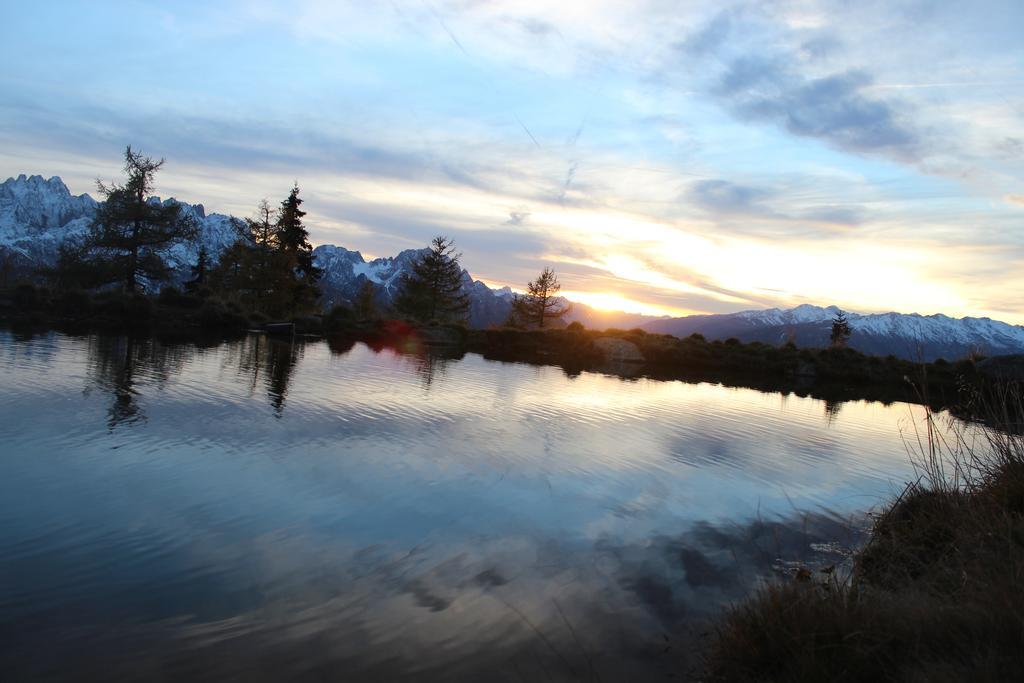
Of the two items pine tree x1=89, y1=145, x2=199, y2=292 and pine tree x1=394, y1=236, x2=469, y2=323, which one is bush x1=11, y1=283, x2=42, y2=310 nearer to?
pine tree x1=89, y1=145, x2=199, y2=292

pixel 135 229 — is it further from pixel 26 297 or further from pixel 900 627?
pixel 900 627

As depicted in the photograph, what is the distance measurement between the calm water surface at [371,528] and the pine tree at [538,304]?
141 ft

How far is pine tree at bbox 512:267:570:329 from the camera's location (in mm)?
57656

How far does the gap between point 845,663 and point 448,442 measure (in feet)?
27.5

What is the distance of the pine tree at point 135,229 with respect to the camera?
35.9m

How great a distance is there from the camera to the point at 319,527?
6766 millimetres

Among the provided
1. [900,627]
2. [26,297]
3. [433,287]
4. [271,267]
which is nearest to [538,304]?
[433,287]

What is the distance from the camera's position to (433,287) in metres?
54.0

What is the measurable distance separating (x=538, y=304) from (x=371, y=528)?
51.8 metres

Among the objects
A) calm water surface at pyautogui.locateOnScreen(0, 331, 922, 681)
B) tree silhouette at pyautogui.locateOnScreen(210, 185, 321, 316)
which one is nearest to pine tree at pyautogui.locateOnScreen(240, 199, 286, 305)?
tree silhouette at pyautogui.locateOnScreen(210, 185, 321, 316)

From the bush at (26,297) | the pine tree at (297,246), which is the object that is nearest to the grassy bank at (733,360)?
the pine tree at (297,246)

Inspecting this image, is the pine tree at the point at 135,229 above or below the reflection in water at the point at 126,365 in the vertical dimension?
above

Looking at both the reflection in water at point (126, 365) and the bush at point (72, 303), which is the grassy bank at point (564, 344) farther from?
the reflection in water at point (126, 365)

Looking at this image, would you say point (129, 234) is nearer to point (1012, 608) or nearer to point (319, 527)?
point (319, 527)
